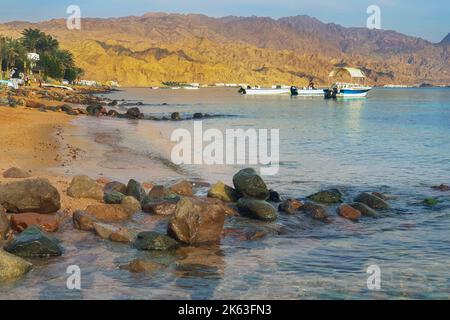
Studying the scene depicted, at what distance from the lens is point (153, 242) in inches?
441

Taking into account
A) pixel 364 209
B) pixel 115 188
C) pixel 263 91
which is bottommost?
pixel 364 209

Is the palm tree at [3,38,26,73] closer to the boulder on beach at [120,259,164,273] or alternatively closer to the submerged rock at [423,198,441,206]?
the submerged rock at [423,198,441,206]

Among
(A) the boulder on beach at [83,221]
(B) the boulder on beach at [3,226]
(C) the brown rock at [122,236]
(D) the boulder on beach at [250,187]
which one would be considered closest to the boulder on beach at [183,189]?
(D) the boulder on beach at [250,187]

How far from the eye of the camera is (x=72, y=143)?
2820 centimetres

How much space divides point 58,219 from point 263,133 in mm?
33736

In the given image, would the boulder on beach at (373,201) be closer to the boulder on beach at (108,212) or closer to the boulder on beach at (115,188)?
the boulder on beach at (115,188)

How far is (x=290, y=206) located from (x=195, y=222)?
14.5 feet

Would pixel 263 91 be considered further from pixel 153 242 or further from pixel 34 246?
pixel 34 246

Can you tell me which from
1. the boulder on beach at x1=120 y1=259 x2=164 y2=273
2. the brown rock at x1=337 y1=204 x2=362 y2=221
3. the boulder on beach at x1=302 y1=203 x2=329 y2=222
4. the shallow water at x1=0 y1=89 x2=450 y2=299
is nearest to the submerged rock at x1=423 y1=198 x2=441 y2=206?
the shallow water at x1=0 y1=89 x2=450 y2=299

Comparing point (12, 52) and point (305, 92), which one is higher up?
point (12, 52)

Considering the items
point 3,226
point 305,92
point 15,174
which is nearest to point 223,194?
point 15,174

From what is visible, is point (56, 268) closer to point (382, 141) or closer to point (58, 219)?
point (58, 219)

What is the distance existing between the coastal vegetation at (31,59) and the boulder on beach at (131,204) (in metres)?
97.7

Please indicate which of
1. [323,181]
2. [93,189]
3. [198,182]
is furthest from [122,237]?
[323,181]
